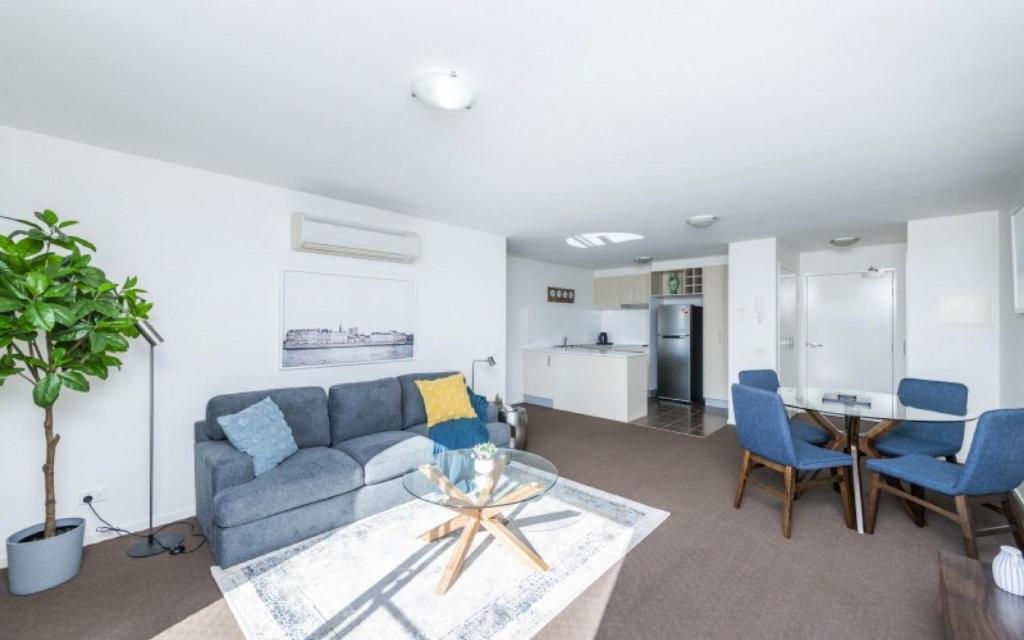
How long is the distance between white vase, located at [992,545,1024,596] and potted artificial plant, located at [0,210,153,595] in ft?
13.1

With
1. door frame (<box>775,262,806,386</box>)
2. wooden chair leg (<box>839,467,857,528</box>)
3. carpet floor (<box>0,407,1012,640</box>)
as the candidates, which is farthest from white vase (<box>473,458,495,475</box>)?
door frame (<box>775,262,806,386</box>)

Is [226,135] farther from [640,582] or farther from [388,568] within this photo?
[640,582]

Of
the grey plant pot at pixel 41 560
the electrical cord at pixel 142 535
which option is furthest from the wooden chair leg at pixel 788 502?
the grey plant pot at pixel 41 560

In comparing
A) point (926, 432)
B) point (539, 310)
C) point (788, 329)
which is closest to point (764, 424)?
point (926, 432)

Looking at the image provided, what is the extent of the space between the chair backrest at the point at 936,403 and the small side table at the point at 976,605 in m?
1.77

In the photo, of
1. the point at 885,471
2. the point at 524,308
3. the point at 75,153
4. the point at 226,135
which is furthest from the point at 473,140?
the point at 524,308

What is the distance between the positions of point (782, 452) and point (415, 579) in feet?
7.52

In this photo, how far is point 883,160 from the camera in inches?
104

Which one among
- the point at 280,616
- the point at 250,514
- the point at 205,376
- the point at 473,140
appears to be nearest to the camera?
the point at 280,616

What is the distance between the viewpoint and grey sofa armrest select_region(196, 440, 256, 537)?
90.3 inches

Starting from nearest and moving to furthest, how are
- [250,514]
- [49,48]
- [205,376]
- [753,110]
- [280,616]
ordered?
[49,48] → [280,616] → [753,110] → [250,514] → [205,376]

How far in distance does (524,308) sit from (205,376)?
14.5ft

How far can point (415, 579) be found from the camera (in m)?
2.08

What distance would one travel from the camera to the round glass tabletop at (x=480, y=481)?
2.20m
